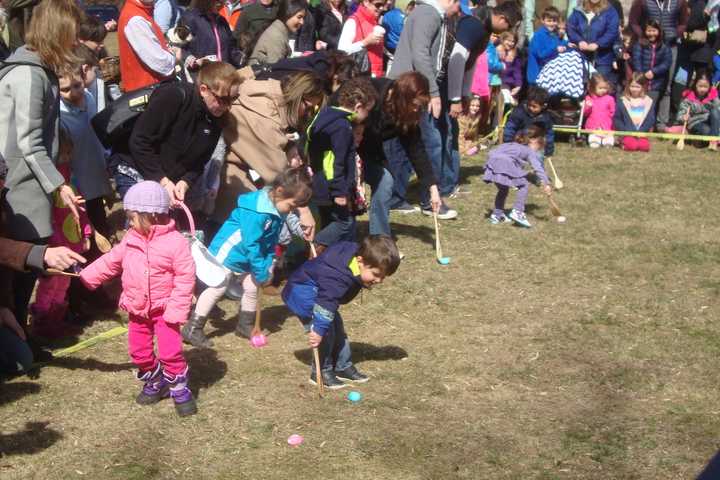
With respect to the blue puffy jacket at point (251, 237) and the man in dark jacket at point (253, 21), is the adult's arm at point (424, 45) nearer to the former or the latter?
the man in dark jacket at point (253, 21)

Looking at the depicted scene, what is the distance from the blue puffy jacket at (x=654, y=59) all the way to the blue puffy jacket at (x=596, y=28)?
1.43 feet

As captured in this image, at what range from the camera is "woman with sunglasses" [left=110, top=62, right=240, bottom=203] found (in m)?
6.89

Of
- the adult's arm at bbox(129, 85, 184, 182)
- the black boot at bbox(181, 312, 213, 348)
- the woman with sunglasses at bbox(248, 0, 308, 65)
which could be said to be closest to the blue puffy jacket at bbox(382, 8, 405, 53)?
the woman with sunglasses at bbox(248, 0, 308, 65)

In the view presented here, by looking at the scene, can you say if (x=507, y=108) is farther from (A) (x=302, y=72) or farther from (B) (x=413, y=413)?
(B) (x=413, y=413)

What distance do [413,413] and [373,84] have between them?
3571 mm

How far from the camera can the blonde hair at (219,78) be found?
6875mm

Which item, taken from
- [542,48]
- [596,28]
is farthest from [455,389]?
[596,28]

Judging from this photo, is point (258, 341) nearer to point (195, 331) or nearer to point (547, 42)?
point (195, 331)

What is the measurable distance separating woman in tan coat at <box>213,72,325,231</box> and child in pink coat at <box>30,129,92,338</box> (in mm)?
1458

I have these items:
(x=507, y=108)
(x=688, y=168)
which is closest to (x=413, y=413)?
(x=688, y=168)

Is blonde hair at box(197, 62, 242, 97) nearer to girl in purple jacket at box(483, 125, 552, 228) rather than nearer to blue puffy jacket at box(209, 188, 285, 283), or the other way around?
blue puffy jacket at box(209, 188, 285, 283)

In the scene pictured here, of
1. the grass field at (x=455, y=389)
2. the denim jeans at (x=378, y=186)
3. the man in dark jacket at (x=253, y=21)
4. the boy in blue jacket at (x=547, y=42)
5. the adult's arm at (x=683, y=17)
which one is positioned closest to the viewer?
the grass field at (x=455, y=389)

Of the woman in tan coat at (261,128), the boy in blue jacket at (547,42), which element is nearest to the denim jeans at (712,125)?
the boy in blue jacket at (547,42)

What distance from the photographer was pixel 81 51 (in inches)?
277
